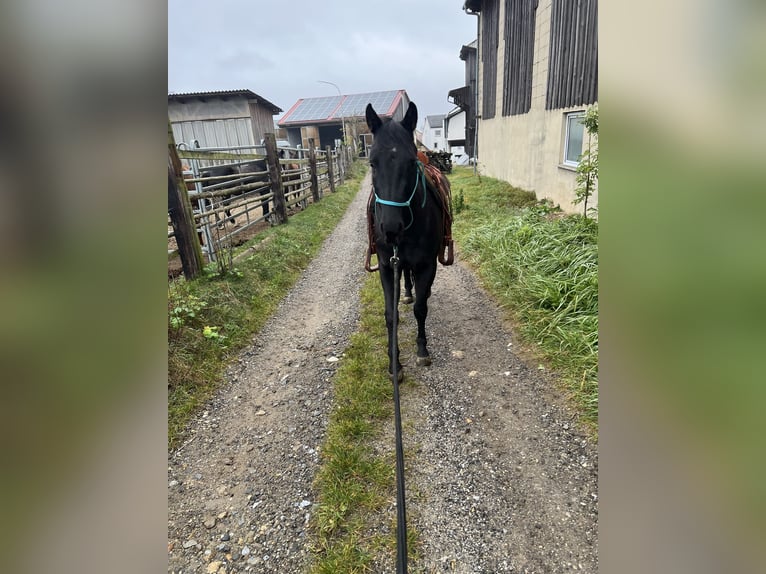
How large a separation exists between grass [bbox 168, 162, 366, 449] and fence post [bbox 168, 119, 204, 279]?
0.21m

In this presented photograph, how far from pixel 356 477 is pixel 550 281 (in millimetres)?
3197

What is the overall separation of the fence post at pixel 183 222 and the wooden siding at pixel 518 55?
900cm

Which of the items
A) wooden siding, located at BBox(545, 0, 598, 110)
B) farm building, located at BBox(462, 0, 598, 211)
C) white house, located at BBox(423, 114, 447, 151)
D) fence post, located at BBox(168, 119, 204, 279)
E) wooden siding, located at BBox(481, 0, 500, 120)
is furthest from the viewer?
white house, located at BBox(423, 114, 447, 151)

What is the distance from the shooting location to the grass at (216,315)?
3232 mm

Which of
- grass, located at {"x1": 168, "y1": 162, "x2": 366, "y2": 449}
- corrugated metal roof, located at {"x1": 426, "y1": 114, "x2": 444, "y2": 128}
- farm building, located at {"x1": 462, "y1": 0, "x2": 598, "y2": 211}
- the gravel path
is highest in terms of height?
corrugated metal roof, located at {"x1": 426, "y1": 114, "x2": 444, "y2": 128}

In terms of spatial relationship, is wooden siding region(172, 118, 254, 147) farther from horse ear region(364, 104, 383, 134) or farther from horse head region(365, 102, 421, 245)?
horse head region(365, 102, 421, 245)

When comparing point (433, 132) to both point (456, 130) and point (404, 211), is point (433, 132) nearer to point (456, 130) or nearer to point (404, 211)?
point (456, 130)

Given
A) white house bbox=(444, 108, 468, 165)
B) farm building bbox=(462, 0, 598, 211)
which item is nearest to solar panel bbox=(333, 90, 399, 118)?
white house bbox=(444, 108, 468, 165)

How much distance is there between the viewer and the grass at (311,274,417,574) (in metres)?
1.97
